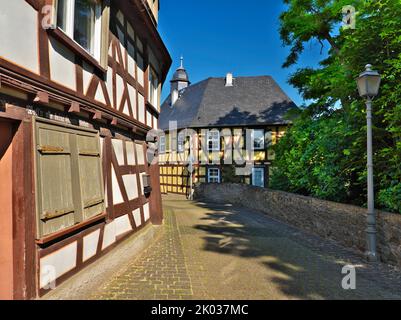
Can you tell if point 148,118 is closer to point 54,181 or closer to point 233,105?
point 54,181

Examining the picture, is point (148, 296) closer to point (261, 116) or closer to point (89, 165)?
point (89, 165)

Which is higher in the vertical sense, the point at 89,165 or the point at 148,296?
the point at 89,165

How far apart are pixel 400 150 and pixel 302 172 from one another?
4008mm

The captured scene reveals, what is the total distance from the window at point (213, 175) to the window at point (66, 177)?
16031mm

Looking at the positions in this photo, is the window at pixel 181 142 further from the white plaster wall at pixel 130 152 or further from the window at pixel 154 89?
the white plaster wall at pixel 130 152

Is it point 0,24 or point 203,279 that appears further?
point 203,279

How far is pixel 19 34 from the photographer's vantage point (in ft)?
9.04

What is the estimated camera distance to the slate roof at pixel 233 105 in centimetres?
2028

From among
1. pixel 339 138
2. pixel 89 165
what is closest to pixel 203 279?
pixel 89 165

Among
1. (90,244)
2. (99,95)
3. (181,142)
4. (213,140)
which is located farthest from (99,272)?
(181,142)

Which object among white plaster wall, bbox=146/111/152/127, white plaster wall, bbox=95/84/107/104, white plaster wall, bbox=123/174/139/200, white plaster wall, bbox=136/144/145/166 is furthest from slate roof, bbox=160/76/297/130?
white plaster wall, bbox=95/84/107/104

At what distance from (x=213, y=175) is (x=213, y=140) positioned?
2.73 m

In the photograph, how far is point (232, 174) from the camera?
19719 millimetres
